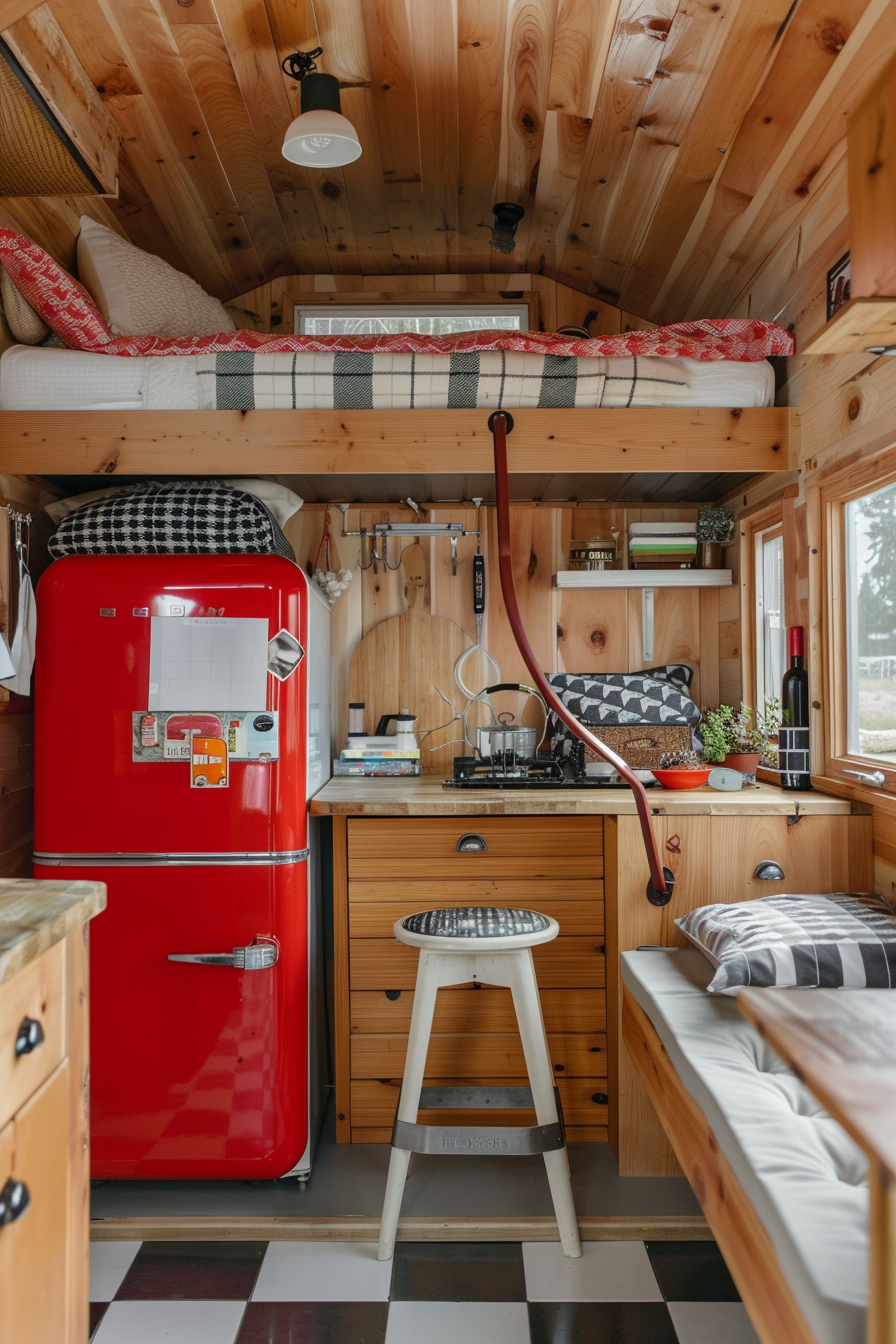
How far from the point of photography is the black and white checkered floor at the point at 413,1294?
5.51 ft

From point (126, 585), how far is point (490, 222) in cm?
172

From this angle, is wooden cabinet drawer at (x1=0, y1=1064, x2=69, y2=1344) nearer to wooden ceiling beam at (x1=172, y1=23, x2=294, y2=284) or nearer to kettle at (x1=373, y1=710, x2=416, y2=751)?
kettle at (x1=373, y1=710, x2=416, y2=751)

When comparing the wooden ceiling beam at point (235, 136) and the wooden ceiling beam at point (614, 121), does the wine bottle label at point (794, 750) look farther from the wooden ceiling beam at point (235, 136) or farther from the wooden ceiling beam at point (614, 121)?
the wooden ceiling beam at point (235, 136)

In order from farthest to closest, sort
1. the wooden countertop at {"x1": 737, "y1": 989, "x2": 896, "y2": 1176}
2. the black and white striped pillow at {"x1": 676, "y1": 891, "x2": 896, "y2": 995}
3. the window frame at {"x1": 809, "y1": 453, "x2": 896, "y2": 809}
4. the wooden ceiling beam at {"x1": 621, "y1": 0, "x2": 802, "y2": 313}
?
the window frame at {"x1": 809, "y1": 453, "x2": 896, "y2": 809}
the wooden ceiling beam at {"x1": 621, "y1": 0, "x2": 802, "y2": 313}
the black and white striped pillow at {"x1": 676, "y1": 891, "x2": 896, "y2": 995}
the wooden countertop at {"x1": 737, "y1": 989, "x2": 896, "y2": 1176}

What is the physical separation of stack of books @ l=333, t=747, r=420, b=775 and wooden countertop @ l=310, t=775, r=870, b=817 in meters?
0.36

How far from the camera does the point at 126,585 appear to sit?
214 centimetres

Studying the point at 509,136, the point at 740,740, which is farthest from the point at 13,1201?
the point at 509,136

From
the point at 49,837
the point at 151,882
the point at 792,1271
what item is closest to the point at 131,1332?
the point at 151,882

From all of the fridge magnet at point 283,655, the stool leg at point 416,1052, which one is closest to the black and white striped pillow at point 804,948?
the stool leg at point 416,1052

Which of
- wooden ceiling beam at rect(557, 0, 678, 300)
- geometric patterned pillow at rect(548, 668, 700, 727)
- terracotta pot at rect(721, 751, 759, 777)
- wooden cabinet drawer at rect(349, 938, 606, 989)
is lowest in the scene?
wooden cabinet drawer at rect(349, 938, 606, 989)

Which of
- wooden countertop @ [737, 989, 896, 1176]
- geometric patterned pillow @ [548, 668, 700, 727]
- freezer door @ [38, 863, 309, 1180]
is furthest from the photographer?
geometric patterned pillow @ [548, 668, 700, 727]

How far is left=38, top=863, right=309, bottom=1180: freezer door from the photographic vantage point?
6.86 feet

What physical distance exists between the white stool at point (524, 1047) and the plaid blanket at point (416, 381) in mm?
1310

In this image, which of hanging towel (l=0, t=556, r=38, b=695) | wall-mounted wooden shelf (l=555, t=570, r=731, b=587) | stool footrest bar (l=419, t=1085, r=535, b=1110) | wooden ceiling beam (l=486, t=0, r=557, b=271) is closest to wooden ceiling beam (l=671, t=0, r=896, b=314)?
wooden ceiling beam (l=486, t=0, r=557, b=271)
